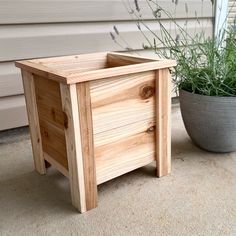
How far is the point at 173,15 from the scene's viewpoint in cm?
185

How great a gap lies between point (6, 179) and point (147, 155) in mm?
572

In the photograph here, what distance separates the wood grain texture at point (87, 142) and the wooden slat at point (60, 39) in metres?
0.73

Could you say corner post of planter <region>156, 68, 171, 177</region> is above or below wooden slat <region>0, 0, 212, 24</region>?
below

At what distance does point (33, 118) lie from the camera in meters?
1.11

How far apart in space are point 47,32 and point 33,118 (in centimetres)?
56

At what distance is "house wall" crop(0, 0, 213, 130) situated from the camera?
137 centimetres

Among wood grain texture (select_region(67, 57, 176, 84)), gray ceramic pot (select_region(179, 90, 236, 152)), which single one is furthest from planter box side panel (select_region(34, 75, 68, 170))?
gray ceramic pot (select_region(179, 90, 236, 152))

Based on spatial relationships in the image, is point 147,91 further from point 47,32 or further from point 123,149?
point 47,32

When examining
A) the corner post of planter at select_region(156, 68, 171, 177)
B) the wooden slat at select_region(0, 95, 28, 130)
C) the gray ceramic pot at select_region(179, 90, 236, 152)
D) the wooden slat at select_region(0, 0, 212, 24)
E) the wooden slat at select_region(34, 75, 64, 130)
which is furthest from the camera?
the wooden slat at select_region(0, 95, 28, 130)

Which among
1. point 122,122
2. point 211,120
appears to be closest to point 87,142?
point 122,122

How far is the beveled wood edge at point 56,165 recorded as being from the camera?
99 centimetres

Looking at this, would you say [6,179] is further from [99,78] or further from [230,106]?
[230,106]

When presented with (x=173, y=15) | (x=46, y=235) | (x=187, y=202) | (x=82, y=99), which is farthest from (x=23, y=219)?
(x=173, y=15)

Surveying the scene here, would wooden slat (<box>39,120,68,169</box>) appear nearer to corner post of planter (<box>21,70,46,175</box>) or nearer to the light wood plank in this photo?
corner post of planter (<box>21,70,46,175</box>)
